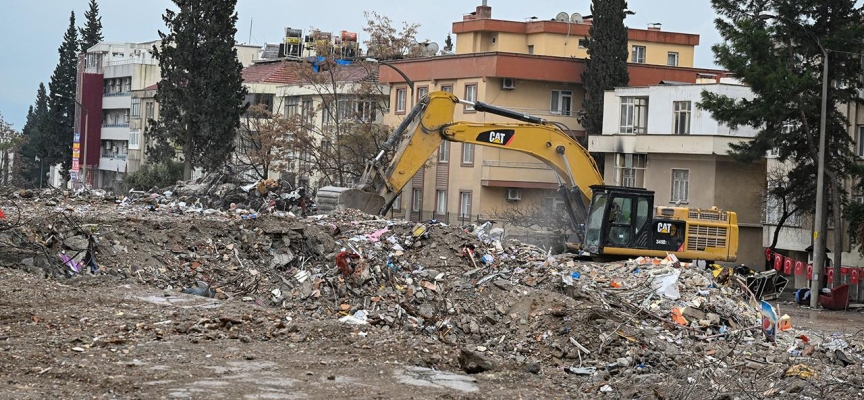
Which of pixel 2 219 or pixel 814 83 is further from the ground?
pixel 814 83

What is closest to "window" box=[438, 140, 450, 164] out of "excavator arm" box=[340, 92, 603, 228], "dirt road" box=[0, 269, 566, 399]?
"excavator arm" box=[340, 92, 603, 228]

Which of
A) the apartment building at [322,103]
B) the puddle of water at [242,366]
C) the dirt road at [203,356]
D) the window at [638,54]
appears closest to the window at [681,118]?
the apartment building at [322,103]

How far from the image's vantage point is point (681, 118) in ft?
A: 154

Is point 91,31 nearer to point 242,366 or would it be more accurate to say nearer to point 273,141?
point 273,141

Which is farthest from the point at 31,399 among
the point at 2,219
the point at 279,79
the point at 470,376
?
the point at 279,79

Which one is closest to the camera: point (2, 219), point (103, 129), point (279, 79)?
point (2, 219)

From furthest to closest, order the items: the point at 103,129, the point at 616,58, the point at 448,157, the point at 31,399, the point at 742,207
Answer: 1. the point at 103,129
2. the point at 448,157
3. the point at 616,58
4. the point at 742,207
5. the point at 31,399

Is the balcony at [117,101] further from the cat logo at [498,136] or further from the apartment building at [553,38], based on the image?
the cat logo at [498,136]

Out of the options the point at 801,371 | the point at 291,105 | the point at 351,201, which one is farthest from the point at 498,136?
the point at 291,105

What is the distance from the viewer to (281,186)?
34.9m

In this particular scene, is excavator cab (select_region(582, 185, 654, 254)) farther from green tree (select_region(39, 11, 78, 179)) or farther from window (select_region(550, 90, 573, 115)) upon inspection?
green tree (select_region(39, 11, 78, 179))

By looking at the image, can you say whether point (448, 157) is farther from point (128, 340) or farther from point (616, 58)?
point (128, 340)

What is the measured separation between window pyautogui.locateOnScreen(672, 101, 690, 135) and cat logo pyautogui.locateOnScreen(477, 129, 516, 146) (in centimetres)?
1963

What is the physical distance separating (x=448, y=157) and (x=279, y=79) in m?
17.6
